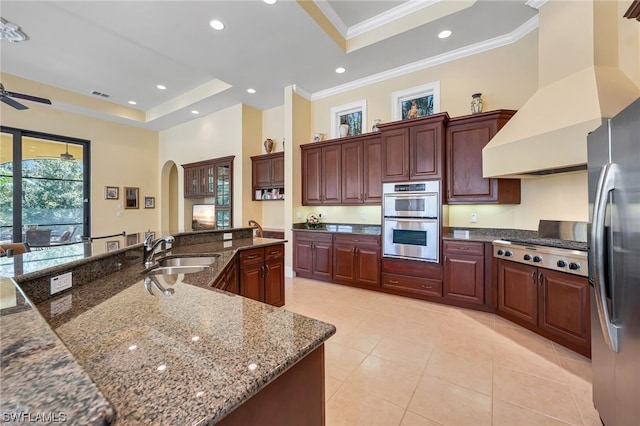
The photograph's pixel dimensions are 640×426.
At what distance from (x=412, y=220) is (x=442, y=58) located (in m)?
2.51

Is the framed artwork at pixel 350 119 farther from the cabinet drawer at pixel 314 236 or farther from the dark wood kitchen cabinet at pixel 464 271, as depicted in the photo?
the dark wood kitchen cabinet at pixel 464 271

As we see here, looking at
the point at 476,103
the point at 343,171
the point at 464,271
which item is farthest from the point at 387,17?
the point at 464,271

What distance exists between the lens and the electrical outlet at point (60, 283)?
4.05 ft

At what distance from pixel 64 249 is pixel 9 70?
5459mm

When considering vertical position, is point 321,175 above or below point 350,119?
below

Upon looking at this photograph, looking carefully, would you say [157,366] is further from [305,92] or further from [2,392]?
[305,92]

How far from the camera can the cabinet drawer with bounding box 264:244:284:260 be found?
9.78 feet

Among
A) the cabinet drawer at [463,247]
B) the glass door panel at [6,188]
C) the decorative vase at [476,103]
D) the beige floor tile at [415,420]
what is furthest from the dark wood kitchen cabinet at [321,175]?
the glass door panel at [6,188]

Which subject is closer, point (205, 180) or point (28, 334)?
point (28, 334)

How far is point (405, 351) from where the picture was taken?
235 cm

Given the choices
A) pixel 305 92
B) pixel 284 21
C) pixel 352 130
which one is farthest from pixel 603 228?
pixel 305 92

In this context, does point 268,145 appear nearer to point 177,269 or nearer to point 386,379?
point 177,269

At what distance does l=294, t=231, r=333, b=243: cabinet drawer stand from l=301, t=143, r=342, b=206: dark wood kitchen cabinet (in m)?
0.59

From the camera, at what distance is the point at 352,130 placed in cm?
484
